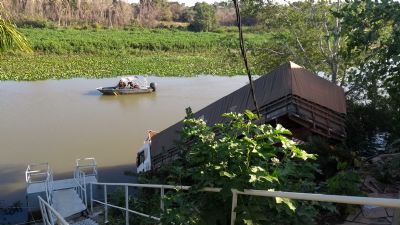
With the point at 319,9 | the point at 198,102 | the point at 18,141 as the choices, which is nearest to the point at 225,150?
the point at 319,9

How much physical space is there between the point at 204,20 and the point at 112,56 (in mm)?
23829

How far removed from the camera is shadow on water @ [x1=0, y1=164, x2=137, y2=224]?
10.2 metres

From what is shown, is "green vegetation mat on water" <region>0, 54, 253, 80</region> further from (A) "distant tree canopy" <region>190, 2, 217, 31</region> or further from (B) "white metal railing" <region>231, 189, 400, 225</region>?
(B) "white metal railing" <region>231, 189, 400, 225</region>

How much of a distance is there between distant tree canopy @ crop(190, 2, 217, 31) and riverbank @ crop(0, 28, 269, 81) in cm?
773

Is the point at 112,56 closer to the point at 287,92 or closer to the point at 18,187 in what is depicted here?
the point at 18,187

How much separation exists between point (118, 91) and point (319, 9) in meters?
14.1

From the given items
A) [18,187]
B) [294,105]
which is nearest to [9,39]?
[294,105]

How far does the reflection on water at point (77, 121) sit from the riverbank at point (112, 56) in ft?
12.6

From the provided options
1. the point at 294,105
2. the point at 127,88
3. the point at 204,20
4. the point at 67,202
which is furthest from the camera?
the point at 204,20

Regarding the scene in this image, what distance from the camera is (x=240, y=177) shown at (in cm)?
245

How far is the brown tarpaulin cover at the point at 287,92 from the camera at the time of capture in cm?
907

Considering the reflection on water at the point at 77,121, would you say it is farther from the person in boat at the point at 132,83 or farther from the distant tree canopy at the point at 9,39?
the distant tree canopy at the point at 9,39

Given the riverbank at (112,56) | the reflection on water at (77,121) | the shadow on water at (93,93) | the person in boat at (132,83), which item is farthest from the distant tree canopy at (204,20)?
the shadow on water at (93,93)

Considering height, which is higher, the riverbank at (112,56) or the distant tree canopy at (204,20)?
the distant tree canopy at (204,20)
